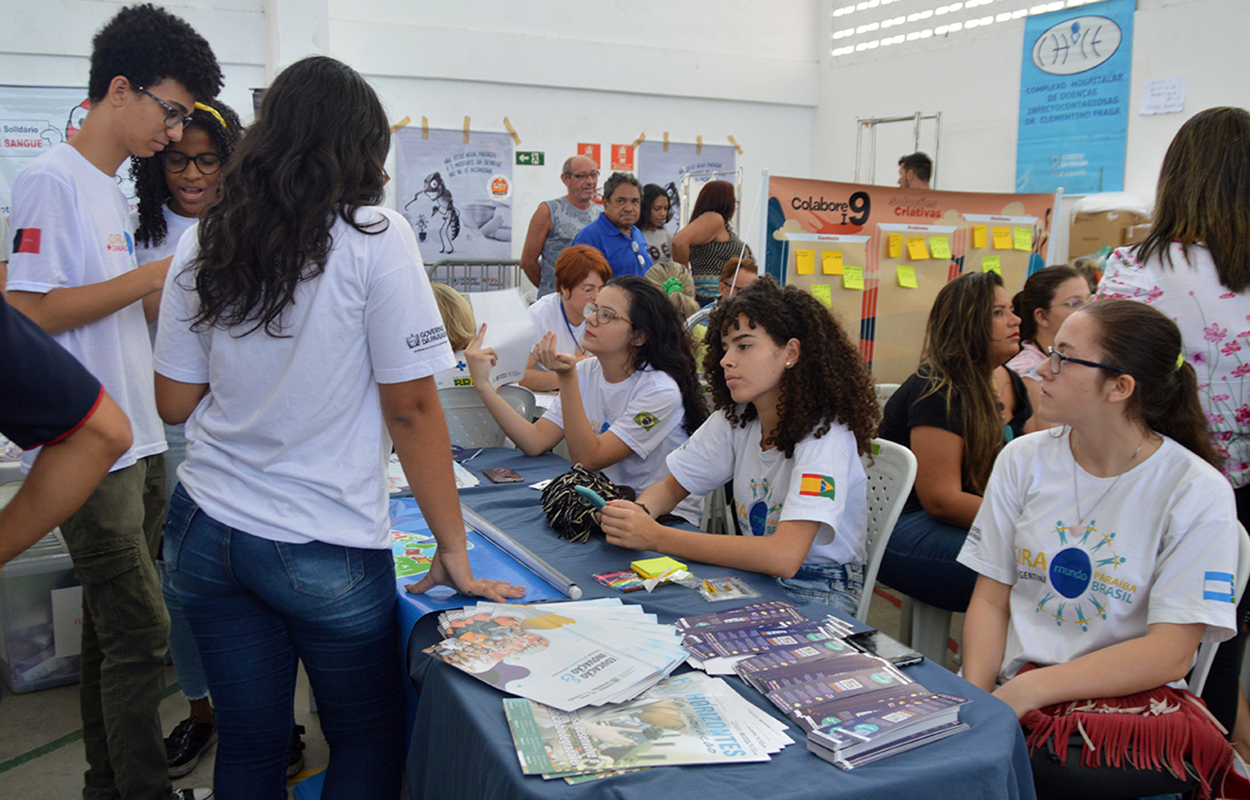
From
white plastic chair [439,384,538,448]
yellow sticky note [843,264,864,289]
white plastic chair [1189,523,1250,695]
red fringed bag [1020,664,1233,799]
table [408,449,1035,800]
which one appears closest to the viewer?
table [408,449,1035,800]

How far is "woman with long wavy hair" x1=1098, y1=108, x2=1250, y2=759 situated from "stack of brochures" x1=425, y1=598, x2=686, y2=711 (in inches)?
57.3

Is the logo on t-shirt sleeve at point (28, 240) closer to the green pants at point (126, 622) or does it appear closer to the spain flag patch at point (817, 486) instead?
the green pants at point (126, 622)

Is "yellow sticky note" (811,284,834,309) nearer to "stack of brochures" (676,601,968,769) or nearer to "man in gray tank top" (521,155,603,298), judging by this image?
"man in gray tank top" (521,155,603,298)

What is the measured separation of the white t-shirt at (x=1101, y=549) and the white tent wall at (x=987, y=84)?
5213 millimetres

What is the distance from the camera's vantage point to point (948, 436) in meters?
2.29

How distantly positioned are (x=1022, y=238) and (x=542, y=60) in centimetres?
462

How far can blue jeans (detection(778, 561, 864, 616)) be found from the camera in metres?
1.83

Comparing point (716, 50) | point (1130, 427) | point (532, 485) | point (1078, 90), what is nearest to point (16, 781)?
point (532, 485)

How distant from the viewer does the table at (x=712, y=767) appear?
0.97 metres

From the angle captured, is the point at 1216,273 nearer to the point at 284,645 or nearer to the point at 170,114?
the point at 284,645

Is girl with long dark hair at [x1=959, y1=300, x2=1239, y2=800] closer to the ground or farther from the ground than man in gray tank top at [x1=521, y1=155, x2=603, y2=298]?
closer to the ground

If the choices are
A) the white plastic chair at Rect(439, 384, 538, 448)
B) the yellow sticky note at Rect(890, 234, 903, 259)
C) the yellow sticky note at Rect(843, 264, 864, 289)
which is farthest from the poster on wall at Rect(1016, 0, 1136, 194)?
the white plastic chair at Rect(439, 384, 538, 448)

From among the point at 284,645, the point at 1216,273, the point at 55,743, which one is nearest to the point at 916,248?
the point at 1216,273

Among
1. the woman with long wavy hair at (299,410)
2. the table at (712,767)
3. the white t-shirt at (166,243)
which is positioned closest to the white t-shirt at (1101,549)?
the table at (712,767)
